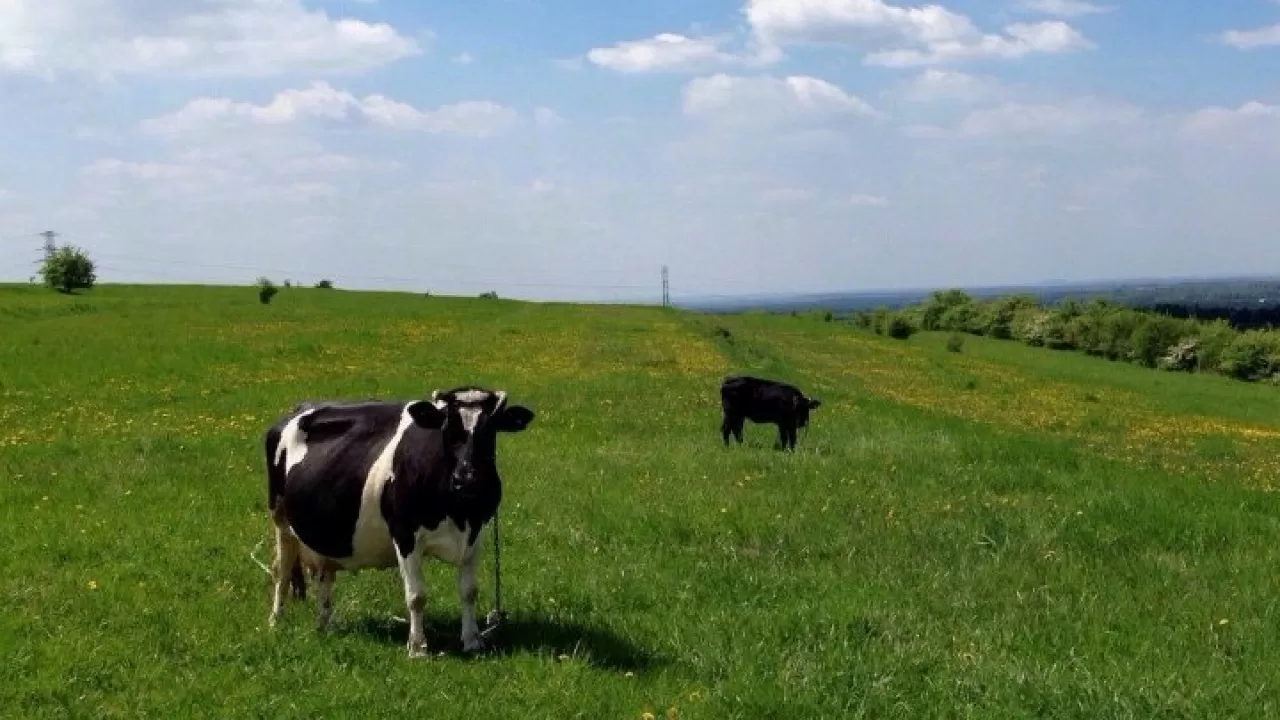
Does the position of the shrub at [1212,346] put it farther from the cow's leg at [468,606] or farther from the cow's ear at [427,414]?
the cow's ear at [427,414]

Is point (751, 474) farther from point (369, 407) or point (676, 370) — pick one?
point (676, 370)

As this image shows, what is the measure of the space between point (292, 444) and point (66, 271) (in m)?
91.6

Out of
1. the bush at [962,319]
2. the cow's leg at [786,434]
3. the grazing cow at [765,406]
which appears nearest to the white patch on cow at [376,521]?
the grazing cow at [765,406]

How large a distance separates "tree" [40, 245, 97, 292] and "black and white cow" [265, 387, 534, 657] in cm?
9109

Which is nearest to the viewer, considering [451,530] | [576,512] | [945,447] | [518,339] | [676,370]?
[451,530]

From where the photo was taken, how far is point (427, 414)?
797cm

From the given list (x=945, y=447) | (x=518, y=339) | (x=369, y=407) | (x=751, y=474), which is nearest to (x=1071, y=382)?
(x=518, y=339)

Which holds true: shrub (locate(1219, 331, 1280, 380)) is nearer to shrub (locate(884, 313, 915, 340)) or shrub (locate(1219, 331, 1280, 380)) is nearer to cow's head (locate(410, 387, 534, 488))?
shrub (locate(884, 313, 915, 340))

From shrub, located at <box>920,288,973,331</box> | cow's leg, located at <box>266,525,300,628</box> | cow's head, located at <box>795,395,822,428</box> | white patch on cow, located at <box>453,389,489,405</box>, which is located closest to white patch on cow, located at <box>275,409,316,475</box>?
cow's leg, located at <box>266,525,300,628</box>

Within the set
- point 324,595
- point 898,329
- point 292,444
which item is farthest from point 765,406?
point 898,329

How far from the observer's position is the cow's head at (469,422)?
7.64m

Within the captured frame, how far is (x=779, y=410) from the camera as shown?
1852 cm

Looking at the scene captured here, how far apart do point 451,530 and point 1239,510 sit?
10.2 m

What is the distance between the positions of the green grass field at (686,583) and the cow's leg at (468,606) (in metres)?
0.16
